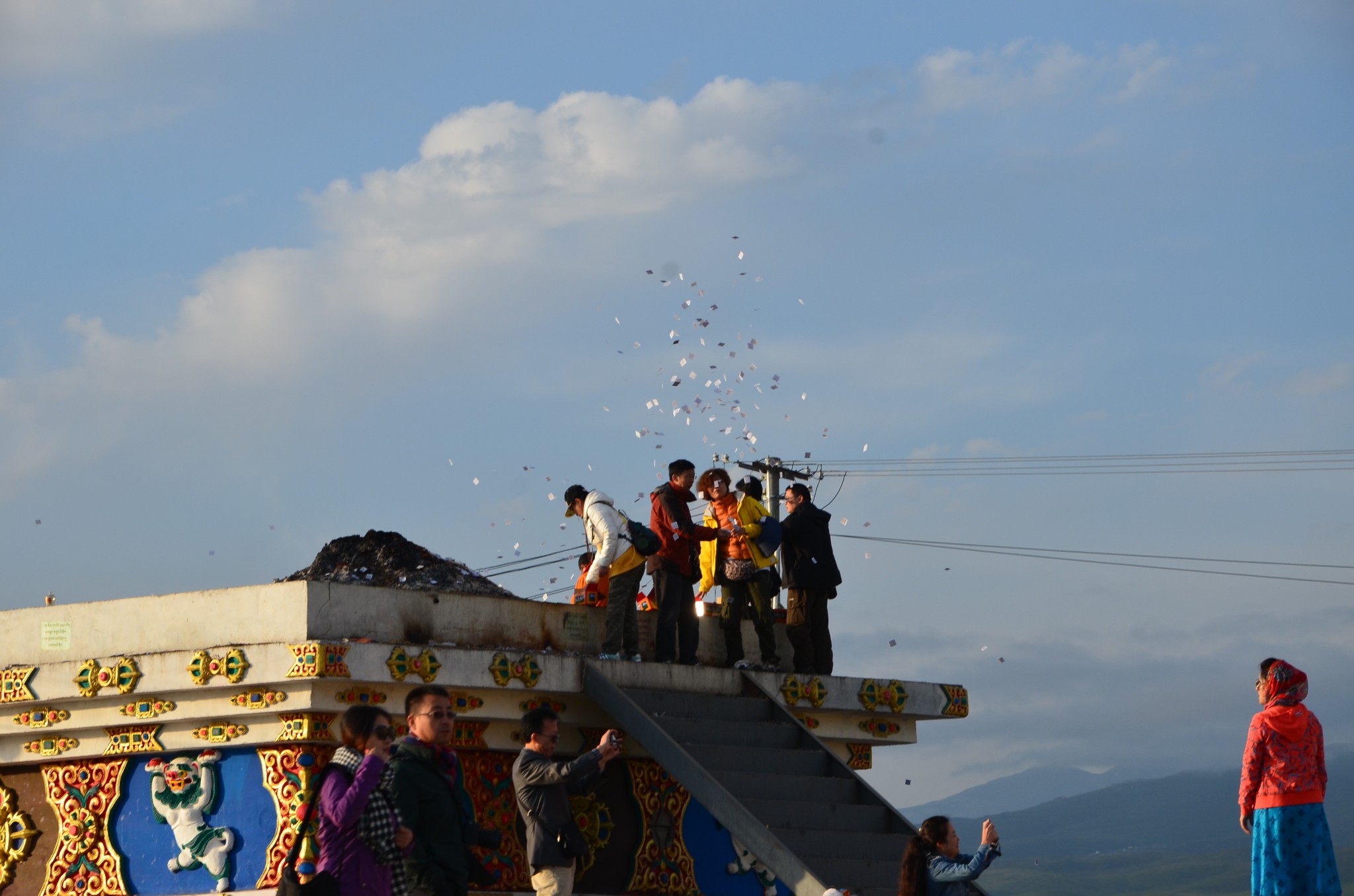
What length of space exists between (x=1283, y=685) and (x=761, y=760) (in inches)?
159

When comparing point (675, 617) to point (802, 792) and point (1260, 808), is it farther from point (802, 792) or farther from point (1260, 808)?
point (1260, 808)

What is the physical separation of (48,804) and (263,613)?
2.72 metres

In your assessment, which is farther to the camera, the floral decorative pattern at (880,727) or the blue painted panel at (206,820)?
the floral decorative pattern at (880,727)

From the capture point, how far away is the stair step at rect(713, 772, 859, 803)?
45.7 feet

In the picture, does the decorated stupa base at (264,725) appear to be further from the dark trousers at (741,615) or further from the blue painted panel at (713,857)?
the dark trousers at (741,615)

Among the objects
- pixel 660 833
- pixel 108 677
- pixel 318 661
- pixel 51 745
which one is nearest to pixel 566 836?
pixel 318 661

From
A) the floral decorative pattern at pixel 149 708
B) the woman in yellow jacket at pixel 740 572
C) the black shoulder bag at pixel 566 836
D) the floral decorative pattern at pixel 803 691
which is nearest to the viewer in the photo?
the black shoulder bag at pixel 566 836

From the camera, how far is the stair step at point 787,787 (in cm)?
1392

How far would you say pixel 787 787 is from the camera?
A: 14.2 m

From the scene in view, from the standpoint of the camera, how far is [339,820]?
32.8 feet

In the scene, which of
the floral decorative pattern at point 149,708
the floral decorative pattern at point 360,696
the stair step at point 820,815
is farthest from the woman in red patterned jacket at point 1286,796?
the floral decorative pattern at point 149,708

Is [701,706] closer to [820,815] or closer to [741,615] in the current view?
[741,615]

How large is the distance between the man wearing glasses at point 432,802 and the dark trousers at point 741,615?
19.0 ft

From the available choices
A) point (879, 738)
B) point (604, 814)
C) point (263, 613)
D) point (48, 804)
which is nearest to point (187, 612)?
point (263, 613)
